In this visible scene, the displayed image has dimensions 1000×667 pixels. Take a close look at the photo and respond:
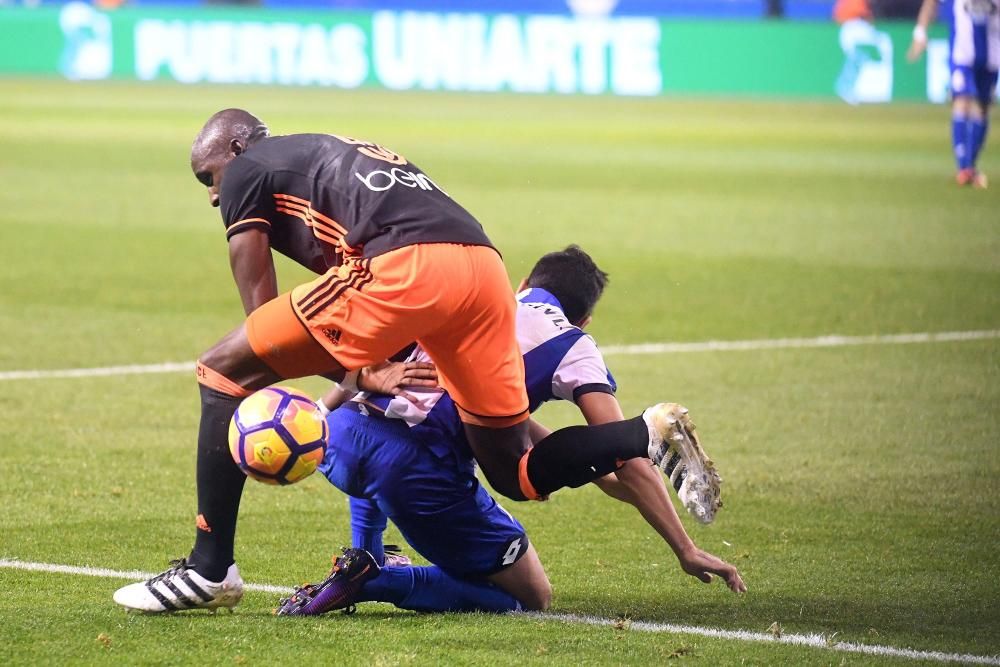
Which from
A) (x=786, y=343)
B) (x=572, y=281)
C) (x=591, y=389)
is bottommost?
(x=786, y=343)

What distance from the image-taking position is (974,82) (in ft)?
70.2

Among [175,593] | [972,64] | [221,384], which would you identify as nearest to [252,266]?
[221,384]

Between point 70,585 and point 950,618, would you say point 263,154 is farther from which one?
point 950,618

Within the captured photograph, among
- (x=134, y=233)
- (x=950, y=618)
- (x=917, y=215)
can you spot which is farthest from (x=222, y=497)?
(x=917, y=215)

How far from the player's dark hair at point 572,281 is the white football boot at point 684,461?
3.17 feet

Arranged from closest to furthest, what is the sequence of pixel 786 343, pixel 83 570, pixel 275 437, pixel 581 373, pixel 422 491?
pixel 275 437
pixel 422 491
pixel 581 373
pixel 83 570
pixel 786 343

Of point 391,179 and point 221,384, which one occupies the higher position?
point 391,179

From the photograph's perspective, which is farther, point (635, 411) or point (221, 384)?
point (635, 411)

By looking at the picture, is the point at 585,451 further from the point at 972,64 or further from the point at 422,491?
the point at 972,64

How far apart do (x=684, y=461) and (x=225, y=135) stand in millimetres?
1906

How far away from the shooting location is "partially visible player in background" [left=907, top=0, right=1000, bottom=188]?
21219 millimetres

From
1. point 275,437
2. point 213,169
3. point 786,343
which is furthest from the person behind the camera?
point 786,343

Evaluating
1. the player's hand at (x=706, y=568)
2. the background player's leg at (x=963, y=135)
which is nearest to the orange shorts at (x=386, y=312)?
the player's hand at (x=706, y=568)

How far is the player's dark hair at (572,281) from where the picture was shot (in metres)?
6.52
